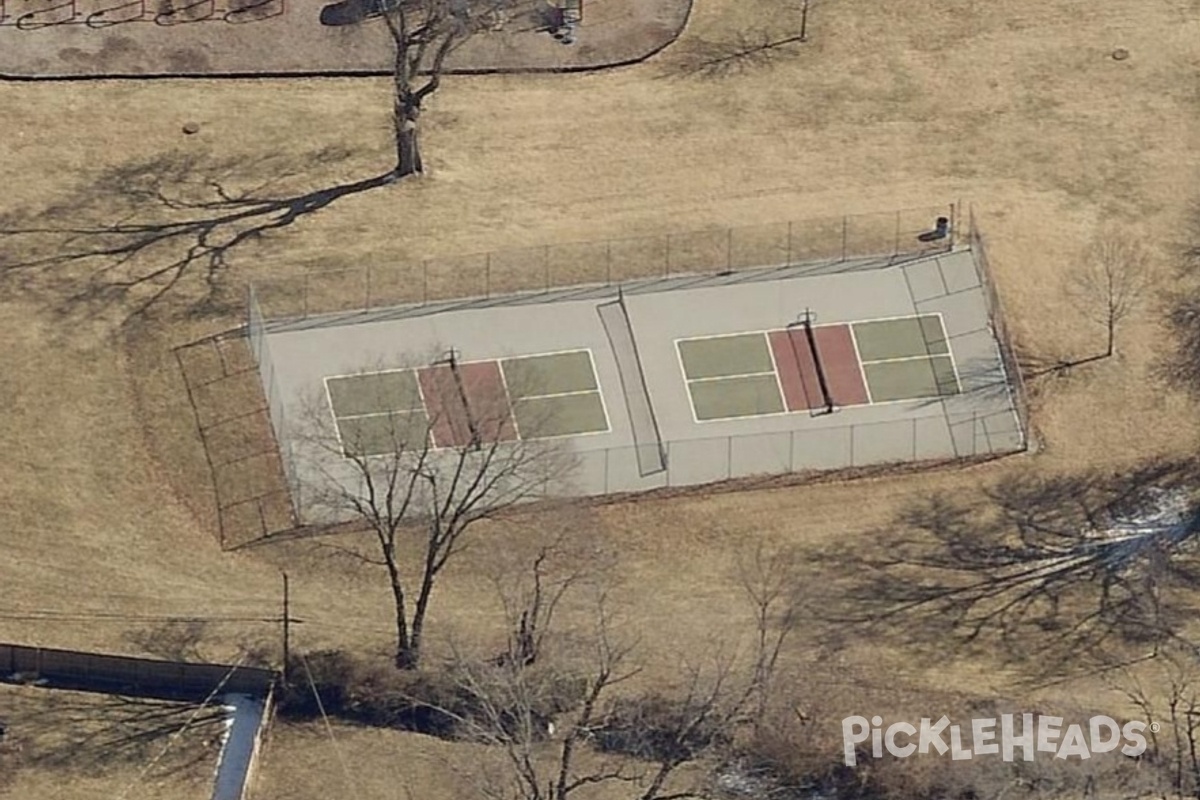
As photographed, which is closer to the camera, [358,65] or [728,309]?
[728,309]

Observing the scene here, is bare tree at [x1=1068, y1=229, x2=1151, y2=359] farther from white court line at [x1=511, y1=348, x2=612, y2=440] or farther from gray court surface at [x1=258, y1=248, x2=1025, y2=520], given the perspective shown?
white court line at [x1=511, y1=348, x2=612, y2=440]

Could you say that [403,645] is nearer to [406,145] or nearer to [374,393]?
[374,393]

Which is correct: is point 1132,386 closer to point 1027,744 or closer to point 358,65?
point 1027,744

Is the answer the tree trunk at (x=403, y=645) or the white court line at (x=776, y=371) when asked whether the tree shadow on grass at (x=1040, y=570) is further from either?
the tree trunk at (x=403, y=645)

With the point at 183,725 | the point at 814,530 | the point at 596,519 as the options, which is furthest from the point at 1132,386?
the point at 183,725

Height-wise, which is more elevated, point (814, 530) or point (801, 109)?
point (801, 109)

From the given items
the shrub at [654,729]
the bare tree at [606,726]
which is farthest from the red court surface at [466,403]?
the shrub at [654,729]
